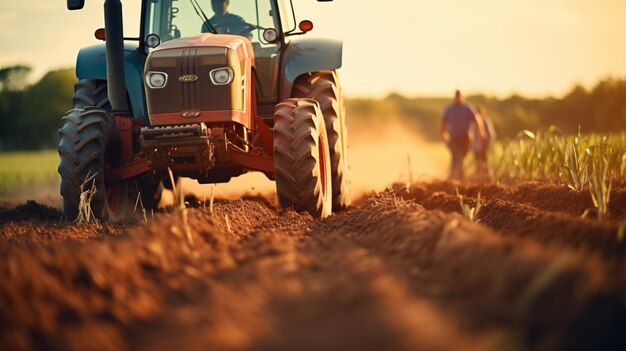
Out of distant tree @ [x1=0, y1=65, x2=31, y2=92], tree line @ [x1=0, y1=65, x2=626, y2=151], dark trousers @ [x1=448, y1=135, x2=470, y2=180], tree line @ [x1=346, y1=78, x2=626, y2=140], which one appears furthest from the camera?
distant tree @ [x1=0, y1=65, x2=31, y2=92]

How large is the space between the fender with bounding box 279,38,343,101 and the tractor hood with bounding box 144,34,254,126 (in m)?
0.79

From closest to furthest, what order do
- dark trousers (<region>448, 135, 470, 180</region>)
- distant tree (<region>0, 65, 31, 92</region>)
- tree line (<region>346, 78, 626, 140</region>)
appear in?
dark trousers (<region>448, 135, 470, 180</region>)
tree line (<region>346, 78, 626, 140</region>)
distant tree (<region>0, 65, 31, 92</region>)

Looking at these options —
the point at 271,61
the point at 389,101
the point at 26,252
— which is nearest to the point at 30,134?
the point at 389,101

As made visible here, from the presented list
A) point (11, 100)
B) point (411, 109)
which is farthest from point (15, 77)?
point (411, 109)

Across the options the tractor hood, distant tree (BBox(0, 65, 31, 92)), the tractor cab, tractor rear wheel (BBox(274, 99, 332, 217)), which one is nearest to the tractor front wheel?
the tractor hood

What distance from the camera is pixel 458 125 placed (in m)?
17.8

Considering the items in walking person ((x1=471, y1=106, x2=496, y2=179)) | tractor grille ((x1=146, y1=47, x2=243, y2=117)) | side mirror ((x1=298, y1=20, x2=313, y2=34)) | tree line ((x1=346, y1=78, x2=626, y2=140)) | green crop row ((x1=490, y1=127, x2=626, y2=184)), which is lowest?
tree line ((x1=346, y1=78, x2=626, y2=140))

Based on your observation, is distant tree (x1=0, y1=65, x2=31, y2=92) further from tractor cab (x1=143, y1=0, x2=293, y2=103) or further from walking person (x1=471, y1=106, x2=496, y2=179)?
tractor cab (x1=143, y1=0, x2=293, y2=103)

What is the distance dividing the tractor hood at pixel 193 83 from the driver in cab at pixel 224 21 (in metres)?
0.74

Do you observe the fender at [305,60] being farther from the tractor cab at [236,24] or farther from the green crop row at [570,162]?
the green crop row at [570,162]

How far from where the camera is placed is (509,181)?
1420cm

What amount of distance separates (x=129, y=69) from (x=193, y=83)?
3.61 ft

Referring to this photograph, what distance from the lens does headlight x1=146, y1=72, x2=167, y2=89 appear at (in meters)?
8.00

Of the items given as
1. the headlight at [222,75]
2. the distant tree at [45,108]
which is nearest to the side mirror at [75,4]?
the headlight at [222,75]
